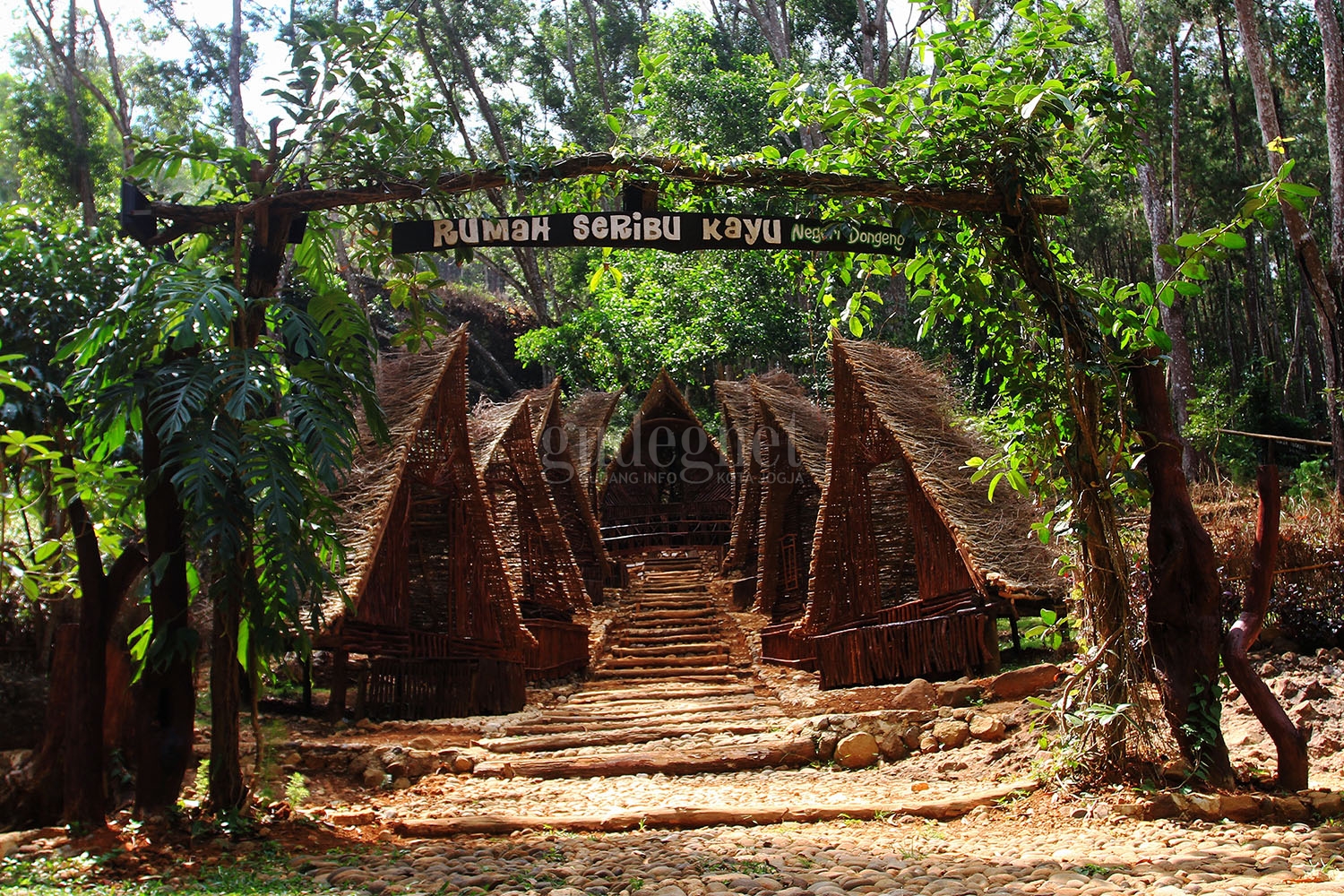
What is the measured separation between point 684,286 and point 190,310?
18.7m

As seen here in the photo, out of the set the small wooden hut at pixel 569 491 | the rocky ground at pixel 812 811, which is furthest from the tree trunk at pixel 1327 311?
the small wooden hut at pixel 569 491

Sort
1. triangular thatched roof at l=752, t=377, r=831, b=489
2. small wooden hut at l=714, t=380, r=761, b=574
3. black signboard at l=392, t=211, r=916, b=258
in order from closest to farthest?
black signboard at l=392, t=211, r=916, b=258 < triangular thatched roof at l=752, t=377, r=831, b=489 < small wooden hut at l=714, t=380, r=761, b=574

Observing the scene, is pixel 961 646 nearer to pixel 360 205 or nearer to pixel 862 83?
pixel 862 83

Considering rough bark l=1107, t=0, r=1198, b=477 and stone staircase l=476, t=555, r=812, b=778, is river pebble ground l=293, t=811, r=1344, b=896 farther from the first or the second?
rough bark l=1107, t=0, r=1198, b=477

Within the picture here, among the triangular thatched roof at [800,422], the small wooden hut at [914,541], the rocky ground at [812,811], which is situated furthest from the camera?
the triangular thatched roof at [800,422]

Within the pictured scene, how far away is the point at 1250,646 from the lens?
465 centimetres

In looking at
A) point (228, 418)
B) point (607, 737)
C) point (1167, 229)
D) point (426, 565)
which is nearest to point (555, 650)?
point (426, 565)

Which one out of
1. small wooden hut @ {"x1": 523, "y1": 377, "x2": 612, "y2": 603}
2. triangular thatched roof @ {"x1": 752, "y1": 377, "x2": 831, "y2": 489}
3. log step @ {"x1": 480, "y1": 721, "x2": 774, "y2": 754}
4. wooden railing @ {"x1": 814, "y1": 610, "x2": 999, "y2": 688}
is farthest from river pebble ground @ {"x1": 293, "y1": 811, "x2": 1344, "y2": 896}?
small wooden hut @ {"x1": 523, "y1": 377, "x2": 612, "y2": 603}

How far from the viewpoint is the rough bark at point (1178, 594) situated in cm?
468

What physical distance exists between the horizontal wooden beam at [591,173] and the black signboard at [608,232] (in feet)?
0.58

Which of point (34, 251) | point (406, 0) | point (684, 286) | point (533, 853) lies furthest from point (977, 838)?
point (406, 0)

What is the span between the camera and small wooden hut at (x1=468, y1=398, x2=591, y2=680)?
11.9 metres

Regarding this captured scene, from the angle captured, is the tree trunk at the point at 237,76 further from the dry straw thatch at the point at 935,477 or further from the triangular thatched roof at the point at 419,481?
the dry straw thatch at the point at 935,477

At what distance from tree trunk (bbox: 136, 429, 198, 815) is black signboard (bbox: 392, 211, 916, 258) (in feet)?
5.19
